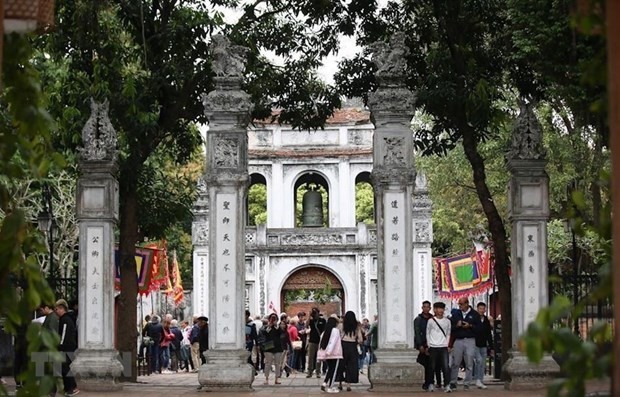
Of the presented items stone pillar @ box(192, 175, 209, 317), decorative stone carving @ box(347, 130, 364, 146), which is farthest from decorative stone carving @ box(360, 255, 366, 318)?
stone pillar @ box(192, 175, 209, 317)

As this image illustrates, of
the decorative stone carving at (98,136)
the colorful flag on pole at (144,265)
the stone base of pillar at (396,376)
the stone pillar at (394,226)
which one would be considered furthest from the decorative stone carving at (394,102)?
the colorful flag on pole at (144,265)

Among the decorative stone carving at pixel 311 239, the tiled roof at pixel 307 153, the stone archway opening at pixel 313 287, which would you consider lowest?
the stone archway opening at pixel 313 287

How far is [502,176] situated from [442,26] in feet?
42.4

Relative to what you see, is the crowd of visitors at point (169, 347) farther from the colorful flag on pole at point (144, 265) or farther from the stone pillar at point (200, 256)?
the stone pillar at point (200, 256)

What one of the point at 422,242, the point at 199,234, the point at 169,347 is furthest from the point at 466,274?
the point at 199,234

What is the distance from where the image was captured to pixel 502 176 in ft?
113

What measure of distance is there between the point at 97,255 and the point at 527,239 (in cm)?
699

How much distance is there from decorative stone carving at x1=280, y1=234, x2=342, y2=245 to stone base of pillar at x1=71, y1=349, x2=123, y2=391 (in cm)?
2387

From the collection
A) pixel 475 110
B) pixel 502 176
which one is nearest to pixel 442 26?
pixel 475 110

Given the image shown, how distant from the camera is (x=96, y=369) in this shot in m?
19.5

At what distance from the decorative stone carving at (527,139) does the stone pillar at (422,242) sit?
20184mm

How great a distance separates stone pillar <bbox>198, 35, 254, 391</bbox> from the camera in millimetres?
19516

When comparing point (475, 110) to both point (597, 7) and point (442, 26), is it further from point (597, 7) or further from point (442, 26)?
point (597, 7)

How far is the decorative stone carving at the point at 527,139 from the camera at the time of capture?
1958 cm
